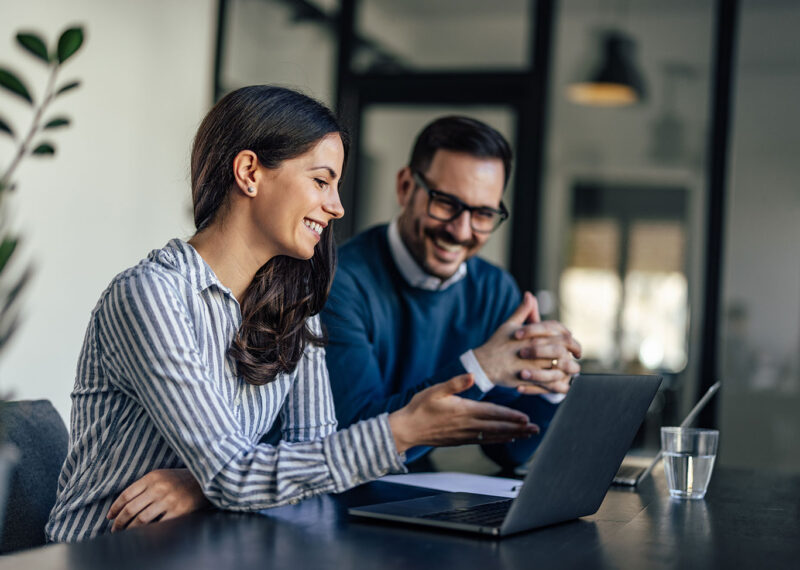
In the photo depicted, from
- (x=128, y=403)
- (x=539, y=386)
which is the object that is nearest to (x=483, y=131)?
(x=539, y=386)

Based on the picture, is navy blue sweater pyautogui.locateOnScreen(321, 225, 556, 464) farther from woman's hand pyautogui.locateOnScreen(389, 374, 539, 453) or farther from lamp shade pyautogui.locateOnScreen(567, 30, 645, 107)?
lamp shade pyautogui.locateOnScreen(567, 30, 645, 107)

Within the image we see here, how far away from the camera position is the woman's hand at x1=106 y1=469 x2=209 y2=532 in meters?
1.32

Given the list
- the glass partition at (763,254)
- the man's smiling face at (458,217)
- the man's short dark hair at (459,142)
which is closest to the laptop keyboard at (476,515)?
the man's smiling face at (458,217)

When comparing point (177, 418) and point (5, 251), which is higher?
point (5, 251)

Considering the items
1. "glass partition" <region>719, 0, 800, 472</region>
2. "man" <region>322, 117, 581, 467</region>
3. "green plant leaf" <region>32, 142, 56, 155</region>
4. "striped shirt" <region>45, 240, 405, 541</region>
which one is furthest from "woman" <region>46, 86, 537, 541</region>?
"glass partition" <region>719, 0, 800, 472</region>

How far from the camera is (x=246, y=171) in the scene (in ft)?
5.23

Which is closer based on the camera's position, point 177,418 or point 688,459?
point 177,418

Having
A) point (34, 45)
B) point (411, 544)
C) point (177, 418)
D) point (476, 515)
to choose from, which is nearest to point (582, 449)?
point (476, 515)

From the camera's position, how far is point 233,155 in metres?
1.60

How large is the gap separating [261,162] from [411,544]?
0.74 metres

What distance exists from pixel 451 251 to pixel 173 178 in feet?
10.1

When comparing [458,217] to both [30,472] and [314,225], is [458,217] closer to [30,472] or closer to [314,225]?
[314,225]

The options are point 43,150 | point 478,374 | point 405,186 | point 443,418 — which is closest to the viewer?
point 443,418

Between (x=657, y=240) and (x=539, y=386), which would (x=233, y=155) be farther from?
(x=657, y=240)
